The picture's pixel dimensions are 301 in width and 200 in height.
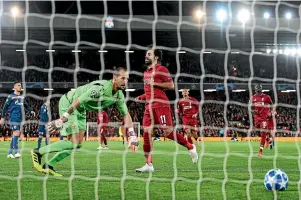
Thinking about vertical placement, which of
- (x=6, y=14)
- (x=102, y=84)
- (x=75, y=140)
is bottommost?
(x=75, y=140)

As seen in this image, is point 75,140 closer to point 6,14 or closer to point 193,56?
point 6,14

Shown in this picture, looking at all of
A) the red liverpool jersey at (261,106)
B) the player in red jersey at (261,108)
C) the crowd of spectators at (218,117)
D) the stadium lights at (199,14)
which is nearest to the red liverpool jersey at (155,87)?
the player in red jersey at (261,108)

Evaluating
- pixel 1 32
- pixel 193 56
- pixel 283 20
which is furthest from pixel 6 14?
pixel 283 20

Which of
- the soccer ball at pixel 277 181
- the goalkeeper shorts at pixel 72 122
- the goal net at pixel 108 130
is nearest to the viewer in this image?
the soccer ball at pixel 277 181

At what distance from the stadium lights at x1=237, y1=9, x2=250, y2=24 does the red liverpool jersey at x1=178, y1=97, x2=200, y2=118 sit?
54.1ft

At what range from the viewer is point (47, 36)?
34.6m

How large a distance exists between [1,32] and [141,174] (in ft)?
87.6

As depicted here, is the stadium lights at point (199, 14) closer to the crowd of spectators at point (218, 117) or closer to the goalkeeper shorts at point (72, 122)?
the crowd of spectators at point (218, 117)

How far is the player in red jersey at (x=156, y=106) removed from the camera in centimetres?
896

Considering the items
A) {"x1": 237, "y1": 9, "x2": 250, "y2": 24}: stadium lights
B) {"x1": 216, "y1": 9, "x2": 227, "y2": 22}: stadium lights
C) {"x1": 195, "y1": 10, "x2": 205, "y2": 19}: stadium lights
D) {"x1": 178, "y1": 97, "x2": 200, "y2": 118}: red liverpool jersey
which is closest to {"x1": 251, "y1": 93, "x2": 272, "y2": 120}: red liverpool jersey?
{"x1": 178, "y1": 97, "x2": 200, "y2": 118}: red liverpool jersey

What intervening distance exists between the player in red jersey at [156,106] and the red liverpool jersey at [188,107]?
26.2 feet

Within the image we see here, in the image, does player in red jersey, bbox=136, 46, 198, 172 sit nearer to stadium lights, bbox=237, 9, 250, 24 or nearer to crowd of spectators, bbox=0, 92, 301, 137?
crowd of spectators, bbox=0, 92, 301, 137

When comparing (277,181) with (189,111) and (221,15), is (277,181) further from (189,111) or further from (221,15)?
(221,15)

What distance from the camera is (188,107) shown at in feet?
59.3
